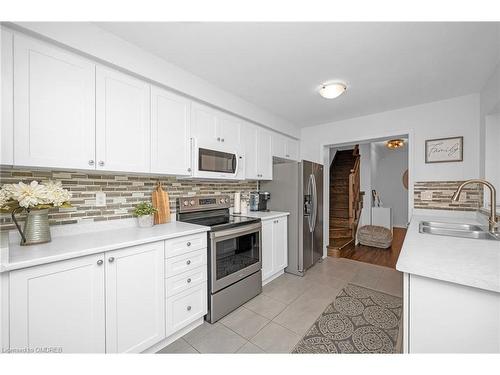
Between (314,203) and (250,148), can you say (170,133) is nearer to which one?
(250,148)

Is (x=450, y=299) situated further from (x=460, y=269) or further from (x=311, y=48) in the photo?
(x=311, y=48)

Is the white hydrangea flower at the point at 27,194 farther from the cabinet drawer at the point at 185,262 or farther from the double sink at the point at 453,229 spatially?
the double sink at the point at 453,229

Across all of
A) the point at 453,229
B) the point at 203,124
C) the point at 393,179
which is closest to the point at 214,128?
the point at 203,124

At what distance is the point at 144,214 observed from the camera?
1838 millimetres

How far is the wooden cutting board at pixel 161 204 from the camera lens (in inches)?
79.3

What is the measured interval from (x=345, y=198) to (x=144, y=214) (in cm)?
428

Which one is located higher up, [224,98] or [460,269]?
[224,98]

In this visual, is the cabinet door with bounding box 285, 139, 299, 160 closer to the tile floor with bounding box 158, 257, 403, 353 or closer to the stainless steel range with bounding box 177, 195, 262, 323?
the stainless steel range with bounding box 177, 195, 262, 323

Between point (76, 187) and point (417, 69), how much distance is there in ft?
10.1

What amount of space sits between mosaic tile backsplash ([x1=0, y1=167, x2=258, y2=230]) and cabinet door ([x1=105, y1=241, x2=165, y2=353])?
22.5 inches

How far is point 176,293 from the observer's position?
1639 millimetres

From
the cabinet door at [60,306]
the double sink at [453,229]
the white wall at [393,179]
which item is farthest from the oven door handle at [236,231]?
the white wall at [393,179]
